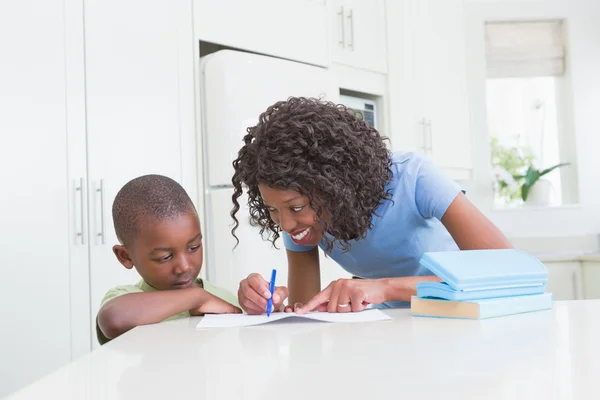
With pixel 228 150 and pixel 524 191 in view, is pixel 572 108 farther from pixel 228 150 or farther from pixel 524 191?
pixel 228 150

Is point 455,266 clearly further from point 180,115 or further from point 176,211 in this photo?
point 180,115

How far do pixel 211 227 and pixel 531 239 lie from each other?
222 cm

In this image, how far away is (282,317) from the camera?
3.49 ft

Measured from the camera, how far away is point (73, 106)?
2152 millimetres

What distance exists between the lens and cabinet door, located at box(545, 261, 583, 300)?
3518mm

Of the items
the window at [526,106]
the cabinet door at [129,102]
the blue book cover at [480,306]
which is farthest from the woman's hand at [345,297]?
the window at [526,106]

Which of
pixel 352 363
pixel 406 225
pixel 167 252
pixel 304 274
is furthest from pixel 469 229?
pixel 352 363

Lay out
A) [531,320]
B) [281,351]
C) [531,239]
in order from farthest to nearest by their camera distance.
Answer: [531,239]
[531,320]
[281,351]

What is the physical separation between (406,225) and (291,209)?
28 cm

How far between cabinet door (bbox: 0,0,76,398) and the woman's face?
1.05 metres

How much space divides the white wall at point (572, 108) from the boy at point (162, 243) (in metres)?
2.89

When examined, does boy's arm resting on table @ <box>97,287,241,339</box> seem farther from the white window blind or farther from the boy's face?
the white window blind

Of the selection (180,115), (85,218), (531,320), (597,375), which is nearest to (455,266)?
(531,320)

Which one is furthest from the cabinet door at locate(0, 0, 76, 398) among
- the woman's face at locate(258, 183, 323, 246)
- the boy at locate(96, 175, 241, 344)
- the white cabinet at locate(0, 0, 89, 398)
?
the woman's face at locate(258, 183, 323, 246)
